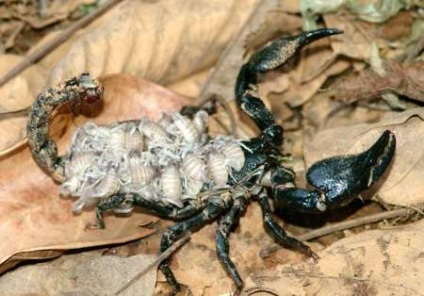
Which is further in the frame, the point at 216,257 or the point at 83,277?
the point at 216,257

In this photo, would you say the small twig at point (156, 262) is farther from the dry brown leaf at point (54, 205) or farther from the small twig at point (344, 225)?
the small twig at point (344, 225)

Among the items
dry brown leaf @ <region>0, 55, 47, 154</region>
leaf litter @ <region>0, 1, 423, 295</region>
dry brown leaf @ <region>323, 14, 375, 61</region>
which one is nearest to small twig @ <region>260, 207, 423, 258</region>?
leaf litter @ <region>0, 1, 423, 295</region>

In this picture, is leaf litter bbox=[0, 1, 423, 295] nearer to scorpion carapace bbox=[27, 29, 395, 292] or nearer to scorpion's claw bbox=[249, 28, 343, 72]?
scorpion carapace bbox=[27, 29, 395, 292]

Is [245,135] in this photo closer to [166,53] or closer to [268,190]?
[268,190]

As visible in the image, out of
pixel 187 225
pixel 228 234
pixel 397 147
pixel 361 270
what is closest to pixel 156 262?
pixel 187 225

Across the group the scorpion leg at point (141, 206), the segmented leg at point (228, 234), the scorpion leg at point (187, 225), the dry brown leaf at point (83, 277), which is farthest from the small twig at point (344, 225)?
the dry brown leaf at point (83, 277)

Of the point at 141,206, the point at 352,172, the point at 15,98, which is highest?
the point at 352,172

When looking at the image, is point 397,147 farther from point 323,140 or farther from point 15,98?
point 15,98
